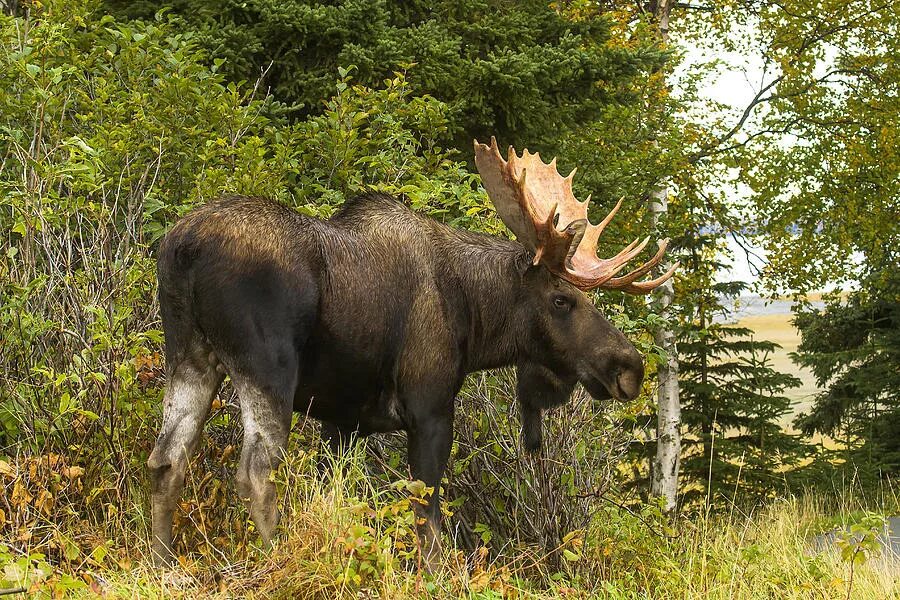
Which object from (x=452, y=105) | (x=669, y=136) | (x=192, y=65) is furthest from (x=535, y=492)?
(x=669, y=136)

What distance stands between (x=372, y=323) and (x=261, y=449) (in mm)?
785

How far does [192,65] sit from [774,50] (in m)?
14.7

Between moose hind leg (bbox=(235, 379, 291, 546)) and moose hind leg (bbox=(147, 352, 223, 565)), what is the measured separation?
277 mm

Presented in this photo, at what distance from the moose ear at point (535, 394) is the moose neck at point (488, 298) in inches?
6.2

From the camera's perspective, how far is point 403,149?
862cm

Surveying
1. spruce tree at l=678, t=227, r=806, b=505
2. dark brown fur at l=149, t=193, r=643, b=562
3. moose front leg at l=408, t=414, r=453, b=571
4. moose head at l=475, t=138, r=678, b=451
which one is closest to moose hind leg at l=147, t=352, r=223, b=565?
dark brown fur at l=149, t=193, r=643, b=562

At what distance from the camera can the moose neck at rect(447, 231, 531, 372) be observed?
5.59 meters

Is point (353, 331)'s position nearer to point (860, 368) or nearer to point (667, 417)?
point (667, 417)

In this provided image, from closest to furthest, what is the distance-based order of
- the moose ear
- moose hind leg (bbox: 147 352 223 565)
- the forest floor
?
the forest floor
moose hind leg (bbox: 147 352 223 565)
the moose ear

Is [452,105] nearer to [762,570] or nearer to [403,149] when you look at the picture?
[403,149]

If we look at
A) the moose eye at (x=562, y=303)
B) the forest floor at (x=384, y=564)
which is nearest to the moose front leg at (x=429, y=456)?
the forest floor at (x=384, y=564)

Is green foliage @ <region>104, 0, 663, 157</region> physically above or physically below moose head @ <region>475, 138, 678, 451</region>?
above

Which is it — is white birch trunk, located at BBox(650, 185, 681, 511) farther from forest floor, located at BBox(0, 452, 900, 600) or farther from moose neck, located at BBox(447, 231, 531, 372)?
moose neck, located at BBox(447, 231, 531, 372)

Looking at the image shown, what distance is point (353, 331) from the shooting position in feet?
16.7
